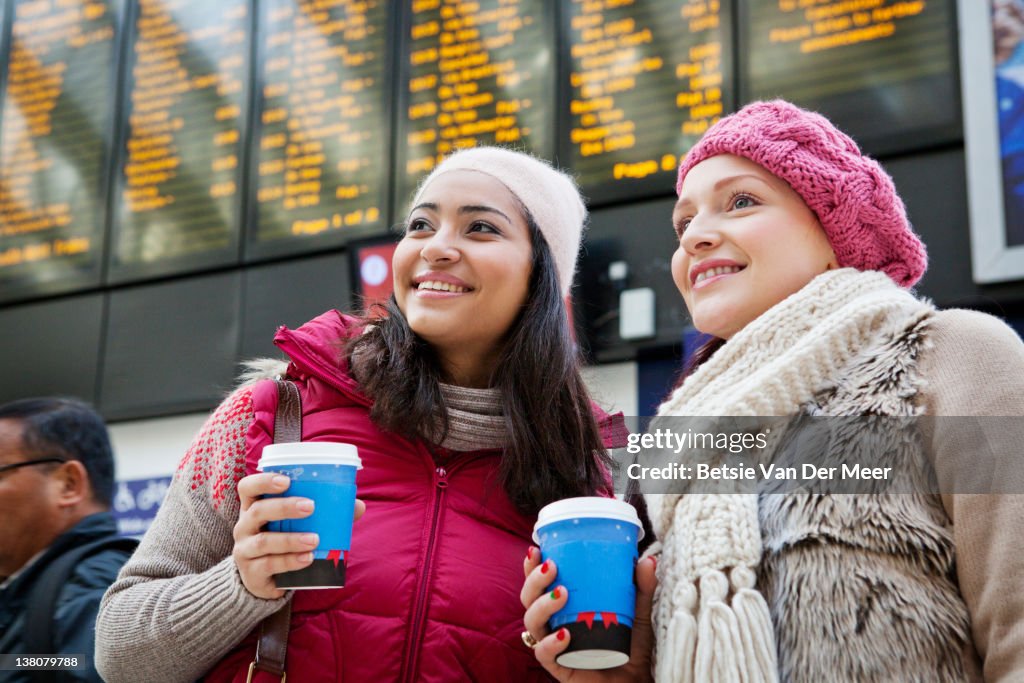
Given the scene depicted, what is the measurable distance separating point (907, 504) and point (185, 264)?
511 cm

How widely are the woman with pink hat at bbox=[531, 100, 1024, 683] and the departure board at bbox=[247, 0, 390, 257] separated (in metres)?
3.78

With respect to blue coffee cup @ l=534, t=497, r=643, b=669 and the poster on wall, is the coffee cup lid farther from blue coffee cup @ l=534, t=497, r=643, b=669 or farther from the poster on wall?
the poster on wall

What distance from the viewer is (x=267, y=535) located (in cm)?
150

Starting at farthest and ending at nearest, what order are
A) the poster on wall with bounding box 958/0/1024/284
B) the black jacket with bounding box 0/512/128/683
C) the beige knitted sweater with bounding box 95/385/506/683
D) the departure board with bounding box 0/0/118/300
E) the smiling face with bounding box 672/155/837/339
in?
the departure board with bounding box 0/0/118/300
the poster on wall with bounding box 958/0/1024/284
the black jacket with bounding box 0/512/128/683
the smiling face with bounding box 672/155/837/339
the beige knitted sweater with bounding box 95/385/506/683

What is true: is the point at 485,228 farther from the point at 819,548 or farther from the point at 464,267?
the point at 819,548

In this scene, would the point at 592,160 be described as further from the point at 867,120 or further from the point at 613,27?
the point at 867,120

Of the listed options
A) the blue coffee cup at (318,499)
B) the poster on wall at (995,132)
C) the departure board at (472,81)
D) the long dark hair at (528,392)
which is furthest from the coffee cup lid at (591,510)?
the departure board at (472,81)

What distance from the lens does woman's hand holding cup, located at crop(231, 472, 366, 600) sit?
148cm

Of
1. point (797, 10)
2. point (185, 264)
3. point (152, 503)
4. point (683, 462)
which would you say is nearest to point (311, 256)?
point (185, 264)

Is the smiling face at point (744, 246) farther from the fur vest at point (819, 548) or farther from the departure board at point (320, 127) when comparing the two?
the departure board at point (320, 127)

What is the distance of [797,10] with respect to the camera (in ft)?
15.5

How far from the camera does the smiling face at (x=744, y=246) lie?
1.77 metres

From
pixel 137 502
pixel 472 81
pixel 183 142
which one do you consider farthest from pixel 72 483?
pixel 183 142

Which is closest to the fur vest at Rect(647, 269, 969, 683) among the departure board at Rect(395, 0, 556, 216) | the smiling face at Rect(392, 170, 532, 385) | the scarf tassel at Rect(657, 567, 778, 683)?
the scarf tassel at Rect(657, 567, 778, 683)
